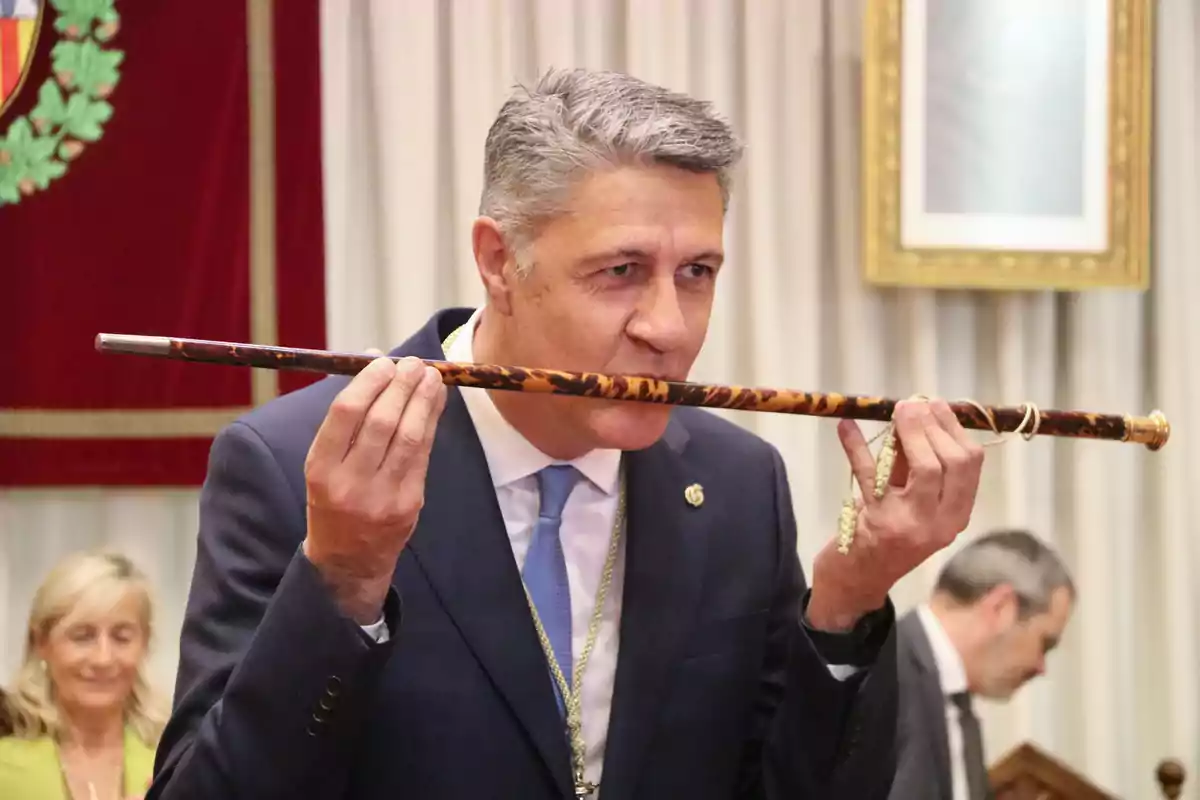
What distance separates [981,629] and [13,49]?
2.44 meters

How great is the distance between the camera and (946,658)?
2.75m

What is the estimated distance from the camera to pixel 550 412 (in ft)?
4.61

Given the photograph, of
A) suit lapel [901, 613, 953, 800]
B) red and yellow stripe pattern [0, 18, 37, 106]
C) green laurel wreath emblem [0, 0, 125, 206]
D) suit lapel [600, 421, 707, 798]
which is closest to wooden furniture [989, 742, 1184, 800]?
suit lapel [901, 613, 953, 800]

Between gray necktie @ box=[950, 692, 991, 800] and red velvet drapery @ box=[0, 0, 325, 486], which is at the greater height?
red velvet drapery @ box=[0, 0, 325, 486]

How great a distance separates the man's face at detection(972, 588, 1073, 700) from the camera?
9.14 feet

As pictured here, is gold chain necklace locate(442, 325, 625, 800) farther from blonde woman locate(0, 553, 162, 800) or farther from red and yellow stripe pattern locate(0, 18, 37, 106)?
red and yellow stripe pattern locate(0, 18, 37, 106)

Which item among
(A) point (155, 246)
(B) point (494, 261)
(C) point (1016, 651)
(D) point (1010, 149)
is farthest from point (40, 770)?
(D) point (1010, 149)

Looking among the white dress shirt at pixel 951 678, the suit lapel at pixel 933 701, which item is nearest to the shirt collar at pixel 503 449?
the suit lapel at pixel 933 701

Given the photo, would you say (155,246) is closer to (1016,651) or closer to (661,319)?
(661,319)

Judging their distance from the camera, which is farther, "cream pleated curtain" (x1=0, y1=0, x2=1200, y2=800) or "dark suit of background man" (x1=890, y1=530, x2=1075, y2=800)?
"cream pleated curtain" (x1=0, y1=0, x2=1200, y2=800)

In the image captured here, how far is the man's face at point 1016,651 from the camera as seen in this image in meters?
2.79

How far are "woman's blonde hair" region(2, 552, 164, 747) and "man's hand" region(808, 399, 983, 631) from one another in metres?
1.76

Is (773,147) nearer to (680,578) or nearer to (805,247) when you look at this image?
(805,247)

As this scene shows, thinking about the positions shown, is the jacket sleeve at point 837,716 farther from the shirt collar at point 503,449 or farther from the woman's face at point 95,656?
the woman's face at point 95,656
